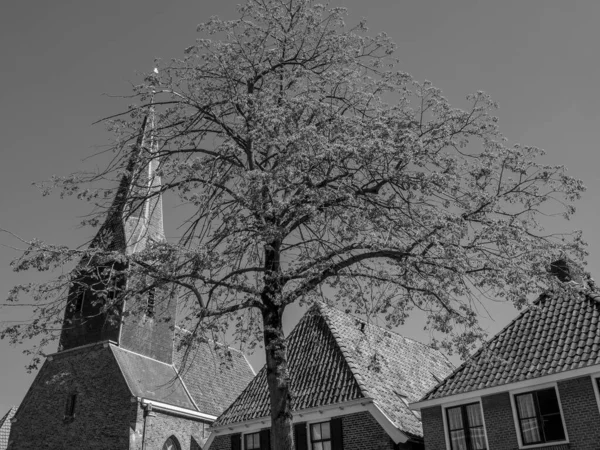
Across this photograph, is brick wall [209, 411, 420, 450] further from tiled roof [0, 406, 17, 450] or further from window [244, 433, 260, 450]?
tiled roof [0, 406, 17, 450]

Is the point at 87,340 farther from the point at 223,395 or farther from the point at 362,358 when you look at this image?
the point at 362,358

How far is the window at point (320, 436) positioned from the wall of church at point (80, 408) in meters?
10.1

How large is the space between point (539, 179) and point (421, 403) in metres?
8.73

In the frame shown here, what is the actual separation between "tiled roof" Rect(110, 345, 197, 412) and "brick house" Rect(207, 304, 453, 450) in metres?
6.64

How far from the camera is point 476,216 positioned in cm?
1150

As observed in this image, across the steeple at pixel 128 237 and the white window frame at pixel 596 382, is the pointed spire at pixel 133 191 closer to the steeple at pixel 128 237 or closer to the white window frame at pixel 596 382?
the steeple at pixel 128 237

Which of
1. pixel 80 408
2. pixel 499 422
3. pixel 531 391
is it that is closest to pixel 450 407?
pixel 499 422

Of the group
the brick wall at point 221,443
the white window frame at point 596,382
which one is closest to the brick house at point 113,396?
the brick wall at point 221,443

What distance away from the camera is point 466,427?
1692 centimetres

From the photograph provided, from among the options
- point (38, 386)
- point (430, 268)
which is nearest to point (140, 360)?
point (38, 386)

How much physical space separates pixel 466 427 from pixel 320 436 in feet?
15.1

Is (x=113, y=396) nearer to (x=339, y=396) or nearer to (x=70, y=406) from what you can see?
(x=70, y=406)

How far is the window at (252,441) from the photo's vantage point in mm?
20644

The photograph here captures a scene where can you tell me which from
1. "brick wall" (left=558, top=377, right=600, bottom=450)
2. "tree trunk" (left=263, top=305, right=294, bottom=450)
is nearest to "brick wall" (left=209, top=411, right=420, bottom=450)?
"brick wall" (left=558, top=377, right=600, bottom=450)
